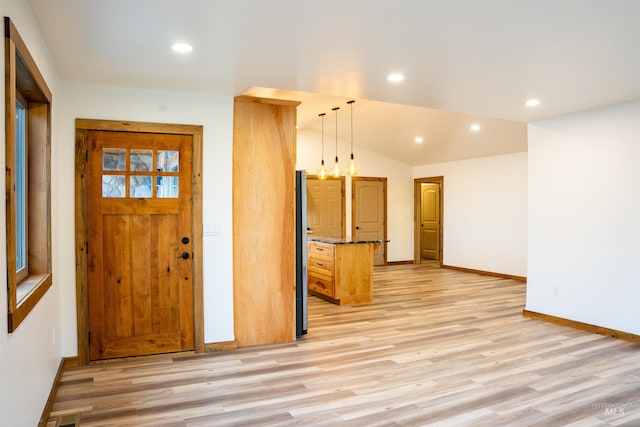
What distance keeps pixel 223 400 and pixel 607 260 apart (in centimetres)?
409

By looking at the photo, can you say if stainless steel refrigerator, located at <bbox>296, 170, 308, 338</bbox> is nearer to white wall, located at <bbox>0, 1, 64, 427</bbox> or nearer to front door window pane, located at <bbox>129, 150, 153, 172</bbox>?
front door window pane, located at <bbox>129, 150, 153, 172</bbox>

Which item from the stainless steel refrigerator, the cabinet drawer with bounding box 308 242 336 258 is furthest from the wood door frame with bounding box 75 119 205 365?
the cabinet drawer with bounding box 308 242 336 258

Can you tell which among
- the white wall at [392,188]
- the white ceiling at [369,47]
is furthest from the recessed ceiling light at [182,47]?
the white wall at [392,188]

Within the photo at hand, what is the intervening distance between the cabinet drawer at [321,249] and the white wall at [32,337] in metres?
3.50

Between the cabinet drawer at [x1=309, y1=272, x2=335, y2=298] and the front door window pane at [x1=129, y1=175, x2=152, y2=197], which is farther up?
the front door window pane at [x1=129, y1=175, x2=152, y2=197]

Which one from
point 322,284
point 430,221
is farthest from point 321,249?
point 430,221

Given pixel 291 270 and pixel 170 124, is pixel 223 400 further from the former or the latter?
pixel 170 124

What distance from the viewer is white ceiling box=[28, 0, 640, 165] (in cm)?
241

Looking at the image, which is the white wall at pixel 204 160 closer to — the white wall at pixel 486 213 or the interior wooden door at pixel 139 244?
the interior wooden door at pixel 139 244

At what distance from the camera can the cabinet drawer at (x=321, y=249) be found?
632cm

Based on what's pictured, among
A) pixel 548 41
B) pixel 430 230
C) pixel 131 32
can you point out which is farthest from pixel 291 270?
pixel 430 230

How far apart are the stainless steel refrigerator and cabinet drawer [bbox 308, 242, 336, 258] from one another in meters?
1.53

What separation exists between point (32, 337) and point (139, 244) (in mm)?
1525

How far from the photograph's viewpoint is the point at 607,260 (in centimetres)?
469
